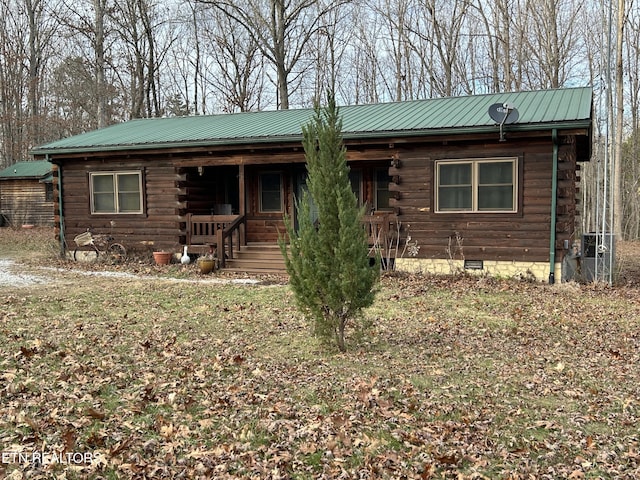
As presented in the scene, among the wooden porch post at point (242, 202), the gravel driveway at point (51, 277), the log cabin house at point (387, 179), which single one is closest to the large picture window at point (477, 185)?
the log cabin house at point (387, 179)

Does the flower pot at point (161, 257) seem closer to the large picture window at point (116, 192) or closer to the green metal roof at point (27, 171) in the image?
the large picture window at point (116, 192)

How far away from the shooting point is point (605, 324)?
762 centimetres

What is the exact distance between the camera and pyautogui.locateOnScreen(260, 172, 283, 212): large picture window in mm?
15188

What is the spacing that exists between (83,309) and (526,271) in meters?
8.61

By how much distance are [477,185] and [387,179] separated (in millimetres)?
2965

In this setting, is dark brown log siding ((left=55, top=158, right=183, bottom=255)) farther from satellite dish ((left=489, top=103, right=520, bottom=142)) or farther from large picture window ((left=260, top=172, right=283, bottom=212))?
satellite dish ((left=489, top=103, right=520, bottom=142))

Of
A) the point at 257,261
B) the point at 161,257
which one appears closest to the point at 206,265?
the point at 257,261

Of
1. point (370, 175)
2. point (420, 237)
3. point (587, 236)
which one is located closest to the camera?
point (420, 237)

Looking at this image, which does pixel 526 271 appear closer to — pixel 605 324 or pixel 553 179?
pixel 553 179

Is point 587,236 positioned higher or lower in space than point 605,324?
higher

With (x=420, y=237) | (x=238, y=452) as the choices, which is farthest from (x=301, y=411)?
(x=420, y=237)

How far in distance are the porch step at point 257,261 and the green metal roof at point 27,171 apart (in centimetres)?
1843

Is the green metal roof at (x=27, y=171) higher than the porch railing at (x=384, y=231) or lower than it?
higher

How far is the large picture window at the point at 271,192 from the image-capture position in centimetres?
1519
